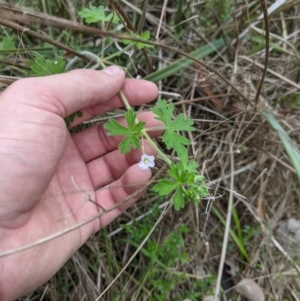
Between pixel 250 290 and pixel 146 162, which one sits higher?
pixel 146 162

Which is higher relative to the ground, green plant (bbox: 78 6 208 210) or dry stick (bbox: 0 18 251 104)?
dry stick (bbox: 0 18 251 104)

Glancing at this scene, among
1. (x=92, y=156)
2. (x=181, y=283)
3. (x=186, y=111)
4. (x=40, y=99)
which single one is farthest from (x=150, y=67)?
(x=181, y=283)

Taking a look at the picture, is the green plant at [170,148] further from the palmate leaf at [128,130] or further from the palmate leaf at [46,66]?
the palmate leaf at [46,66]

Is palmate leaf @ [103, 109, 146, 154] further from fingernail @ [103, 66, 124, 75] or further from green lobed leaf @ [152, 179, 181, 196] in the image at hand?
fingernail @ [103, 66, 124, 75]

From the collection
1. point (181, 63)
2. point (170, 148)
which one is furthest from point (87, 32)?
point (181, 63)

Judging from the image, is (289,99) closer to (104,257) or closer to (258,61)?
(258,61)

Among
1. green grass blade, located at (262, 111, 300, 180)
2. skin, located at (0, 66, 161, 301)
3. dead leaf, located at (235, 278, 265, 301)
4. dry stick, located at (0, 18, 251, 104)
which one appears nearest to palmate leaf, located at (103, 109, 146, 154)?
skin, located at (0, 66, 161, 301)

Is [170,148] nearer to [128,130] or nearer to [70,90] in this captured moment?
[128,130]
